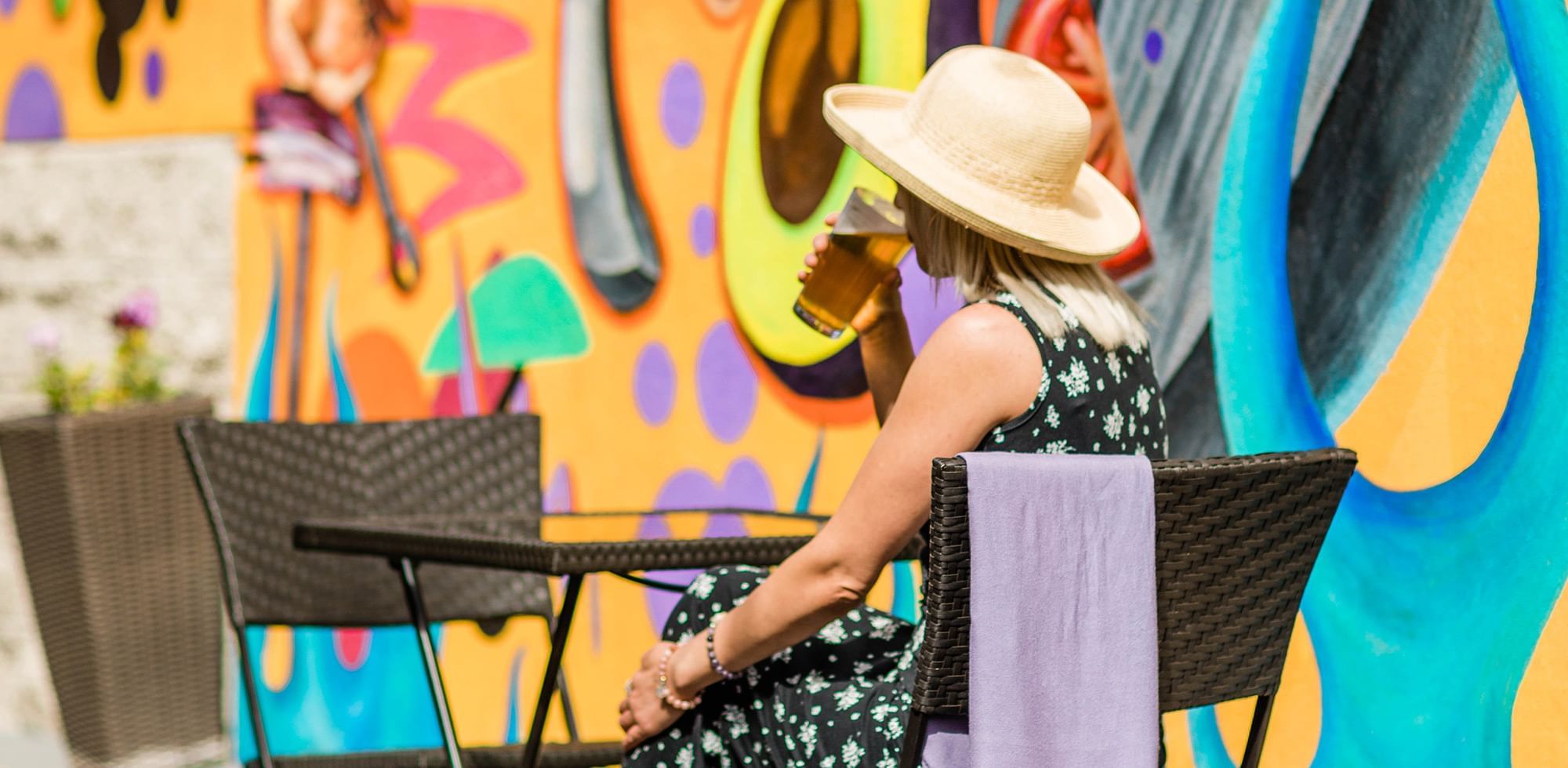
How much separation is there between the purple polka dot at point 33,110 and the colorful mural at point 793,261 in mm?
14

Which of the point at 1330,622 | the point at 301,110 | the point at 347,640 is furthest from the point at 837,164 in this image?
the point at 347,640

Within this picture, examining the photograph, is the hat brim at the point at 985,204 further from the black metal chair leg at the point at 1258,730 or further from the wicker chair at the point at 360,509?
the wicker chair at the point at 360,509

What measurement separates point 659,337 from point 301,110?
4.62 feet

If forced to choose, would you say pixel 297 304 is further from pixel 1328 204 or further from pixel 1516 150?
pixel 1516 150

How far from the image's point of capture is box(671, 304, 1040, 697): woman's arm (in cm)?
179

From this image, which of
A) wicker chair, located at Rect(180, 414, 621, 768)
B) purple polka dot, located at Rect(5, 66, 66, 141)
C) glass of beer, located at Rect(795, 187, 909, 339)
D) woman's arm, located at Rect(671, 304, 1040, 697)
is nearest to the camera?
woman's arm, located at Rect(671, 304, 1040, 697)

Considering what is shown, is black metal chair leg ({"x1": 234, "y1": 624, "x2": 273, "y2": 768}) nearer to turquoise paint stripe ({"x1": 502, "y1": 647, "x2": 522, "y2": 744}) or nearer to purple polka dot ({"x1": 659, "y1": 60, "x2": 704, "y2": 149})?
turquoise paint stripe ({"x1": 502, "y1": 647, "x2": 522, "y2": 744})

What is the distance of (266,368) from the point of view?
4.48m

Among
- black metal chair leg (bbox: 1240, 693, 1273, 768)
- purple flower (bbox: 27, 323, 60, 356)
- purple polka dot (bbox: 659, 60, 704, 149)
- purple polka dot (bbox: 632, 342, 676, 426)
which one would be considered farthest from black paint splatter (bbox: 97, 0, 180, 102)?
black metal chair leg (bbox: 1240, 693, 1273, 768)

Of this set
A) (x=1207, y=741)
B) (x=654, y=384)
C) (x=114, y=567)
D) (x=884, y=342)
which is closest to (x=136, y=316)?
(x=114, y=567)

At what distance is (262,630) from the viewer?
14.7ft

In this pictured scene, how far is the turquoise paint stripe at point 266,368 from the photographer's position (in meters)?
4.44

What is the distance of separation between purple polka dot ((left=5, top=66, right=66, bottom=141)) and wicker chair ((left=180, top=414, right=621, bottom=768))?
8.51ft

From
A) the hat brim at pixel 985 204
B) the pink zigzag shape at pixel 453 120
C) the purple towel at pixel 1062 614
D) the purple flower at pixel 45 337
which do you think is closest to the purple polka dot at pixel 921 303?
the hat brim at pixel 985 204
